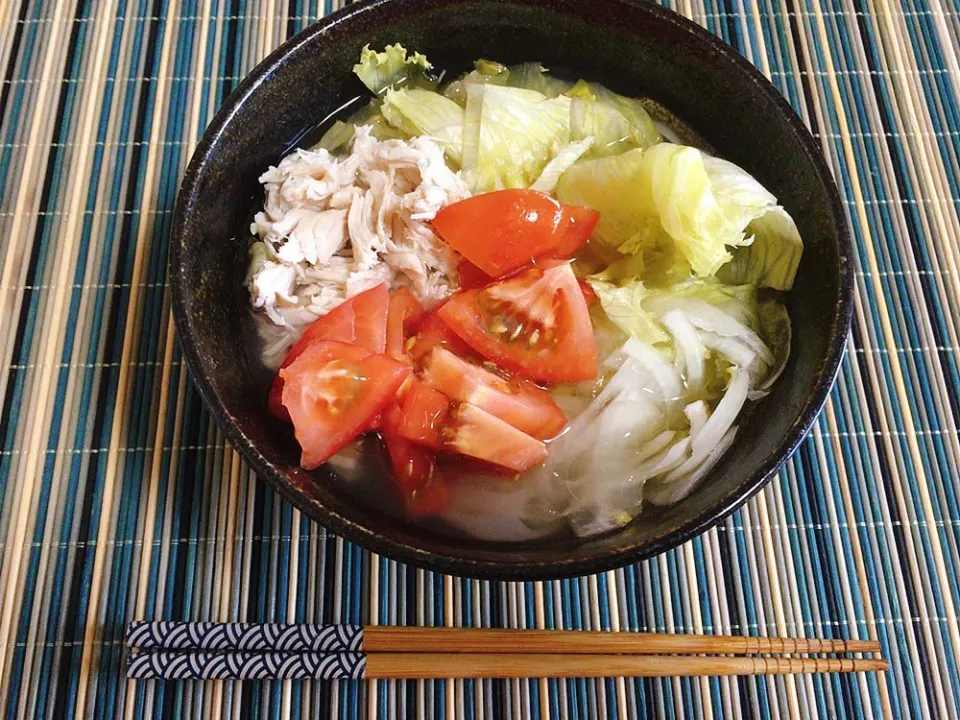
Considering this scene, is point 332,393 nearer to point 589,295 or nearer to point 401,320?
point 401,320

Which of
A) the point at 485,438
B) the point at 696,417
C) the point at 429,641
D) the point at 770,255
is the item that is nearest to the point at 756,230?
the point at 770,255

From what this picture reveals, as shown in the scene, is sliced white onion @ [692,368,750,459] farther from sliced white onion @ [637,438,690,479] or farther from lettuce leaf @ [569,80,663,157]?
lettuce leaf @ [569,80,663,157]

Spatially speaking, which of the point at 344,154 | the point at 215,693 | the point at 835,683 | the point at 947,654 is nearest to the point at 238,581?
the point at 215,693

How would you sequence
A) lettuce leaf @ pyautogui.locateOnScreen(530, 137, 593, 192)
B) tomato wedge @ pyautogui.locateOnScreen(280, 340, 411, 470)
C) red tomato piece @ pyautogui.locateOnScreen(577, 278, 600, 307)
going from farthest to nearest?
lettuce leaf @ pyautogui.locateOnScreen(530, 137, 593, 192) < red tomato piece @ pyautogui.locateOnScreen(577, 278, 600, 307) < tomato wedge @ pyautogui.locateOnScreen(280, 340, 411, 470)

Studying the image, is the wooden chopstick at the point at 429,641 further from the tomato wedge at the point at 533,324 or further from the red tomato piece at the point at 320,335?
the tomato wedge at the point at 533,324

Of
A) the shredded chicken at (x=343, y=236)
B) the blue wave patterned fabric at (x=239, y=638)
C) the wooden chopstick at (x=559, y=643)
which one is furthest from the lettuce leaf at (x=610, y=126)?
the blue wave patterned fabric at (x=239, y=638)

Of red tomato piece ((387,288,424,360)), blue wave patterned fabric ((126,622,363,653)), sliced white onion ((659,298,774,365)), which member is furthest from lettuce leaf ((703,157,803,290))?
blue wave patterned fabric ((126,622,363,653))

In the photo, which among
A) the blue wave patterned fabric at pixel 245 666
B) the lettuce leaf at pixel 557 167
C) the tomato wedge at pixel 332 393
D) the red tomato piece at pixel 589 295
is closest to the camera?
the tomato wedge at pixel 332 393
